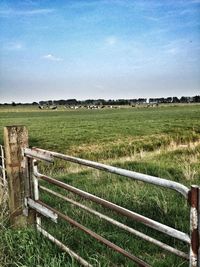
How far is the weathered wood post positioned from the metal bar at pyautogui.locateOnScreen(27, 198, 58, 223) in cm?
15

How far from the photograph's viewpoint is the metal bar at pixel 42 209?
4645mm

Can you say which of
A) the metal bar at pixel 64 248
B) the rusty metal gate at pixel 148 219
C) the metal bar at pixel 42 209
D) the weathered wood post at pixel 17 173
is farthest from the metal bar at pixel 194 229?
the weathered wood post at pixel 17 173

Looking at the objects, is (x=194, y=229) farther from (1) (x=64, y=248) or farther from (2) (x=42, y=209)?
(2) (x=42, y=209)

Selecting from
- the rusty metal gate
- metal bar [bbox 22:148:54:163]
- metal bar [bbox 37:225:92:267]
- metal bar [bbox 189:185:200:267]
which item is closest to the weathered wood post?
metal bar [bbox 22:148:54:163]

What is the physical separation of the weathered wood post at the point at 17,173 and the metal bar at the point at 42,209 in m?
0.15

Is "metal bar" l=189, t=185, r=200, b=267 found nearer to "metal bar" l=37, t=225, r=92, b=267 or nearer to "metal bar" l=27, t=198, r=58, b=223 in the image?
"metal bar" l=37, t=225, r=92, b=267

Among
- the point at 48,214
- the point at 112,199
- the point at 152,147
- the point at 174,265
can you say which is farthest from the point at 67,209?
the point at 152,147

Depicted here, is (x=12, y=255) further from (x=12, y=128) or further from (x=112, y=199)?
(x=112, y=199)

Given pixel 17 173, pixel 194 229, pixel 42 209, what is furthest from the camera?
pixel 17 173

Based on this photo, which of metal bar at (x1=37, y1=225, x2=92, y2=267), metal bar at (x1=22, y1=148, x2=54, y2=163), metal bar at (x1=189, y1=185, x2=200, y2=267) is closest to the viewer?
metal bar at (x1=189, y1=185, x2=200, y2=267)

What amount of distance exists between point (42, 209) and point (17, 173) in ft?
2.67

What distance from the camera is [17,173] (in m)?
5.48

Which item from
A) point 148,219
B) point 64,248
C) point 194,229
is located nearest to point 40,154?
point 64,248

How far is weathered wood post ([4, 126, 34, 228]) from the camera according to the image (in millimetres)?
5391
